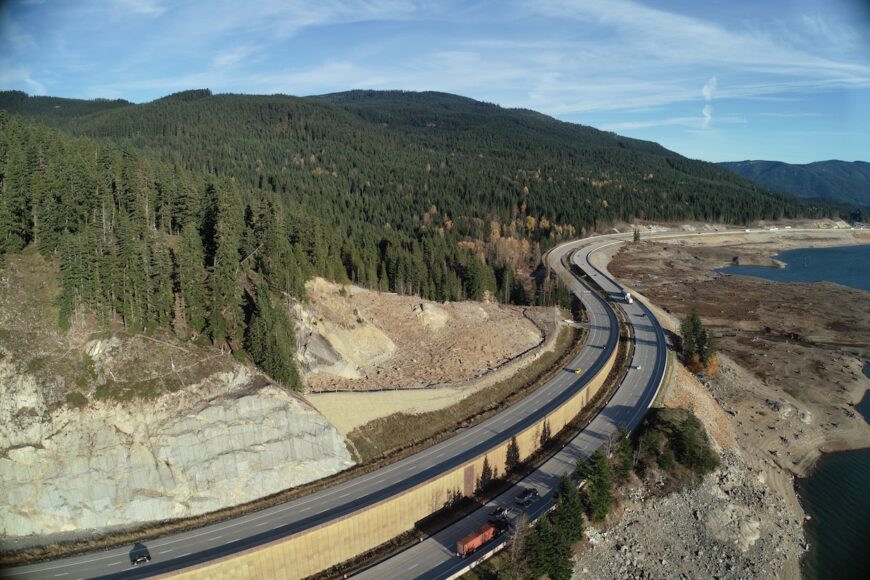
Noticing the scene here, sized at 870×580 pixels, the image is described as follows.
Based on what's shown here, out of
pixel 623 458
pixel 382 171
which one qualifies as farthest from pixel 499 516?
pixel 382 171

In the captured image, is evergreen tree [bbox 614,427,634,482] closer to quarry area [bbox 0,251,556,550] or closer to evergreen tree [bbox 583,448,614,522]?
evergreen tree [bbox 583,448,614,522]

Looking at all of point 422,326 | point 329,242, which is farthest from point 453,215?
point 422,326

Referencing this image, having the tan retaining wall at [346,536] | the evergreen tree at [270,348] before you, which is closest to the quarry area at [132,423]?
the evergreen tree at [270,348]

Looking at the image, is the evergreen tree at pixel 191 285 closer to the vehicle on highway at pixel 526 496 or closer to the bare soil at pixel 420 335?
the bare soil at pixel 420 335

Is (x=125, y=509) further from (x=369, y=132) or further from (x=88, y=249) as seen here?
(x=369, y=132)

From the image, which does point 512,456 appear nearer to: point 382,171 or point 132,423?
point 132,423
